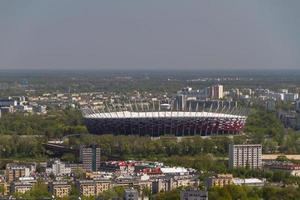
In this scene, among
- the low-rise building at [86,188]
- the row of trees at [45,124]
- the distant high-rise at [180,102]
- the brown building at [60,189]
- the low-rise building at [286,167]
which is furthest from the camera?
the distant high-rise at [180,102]

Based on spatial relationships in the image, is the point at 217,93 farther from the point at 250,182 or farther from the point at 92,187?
the point at 92,187

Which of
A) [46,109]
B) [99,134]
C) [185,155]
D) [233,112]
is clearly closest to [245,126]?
[233,112]

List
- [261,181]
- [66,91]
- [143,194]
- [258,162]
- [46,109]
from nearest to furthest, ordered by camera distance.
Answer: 1. [143,194]
2. [261,181]
3. [258,162]
4. [46,109]
5. [66,91]

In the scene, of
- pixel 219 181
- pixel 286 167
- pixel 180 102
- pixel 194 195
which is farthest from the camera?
pixel 180 102

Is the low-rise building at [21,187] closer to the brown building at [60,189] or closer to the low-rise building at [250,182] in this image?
the brown building at [60,189]

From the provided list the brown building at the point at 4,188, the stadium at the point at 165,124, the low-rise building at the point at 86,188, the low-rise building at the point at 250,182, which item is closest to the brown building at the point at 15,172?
the brown building at the point at 4,188

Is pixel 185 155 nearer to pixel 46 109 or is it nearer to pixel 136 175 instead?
pixel 136 175

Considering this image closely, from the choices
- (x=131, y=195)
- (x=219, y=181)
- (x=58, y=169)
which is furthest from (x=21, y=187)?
(x=219, y=181)
